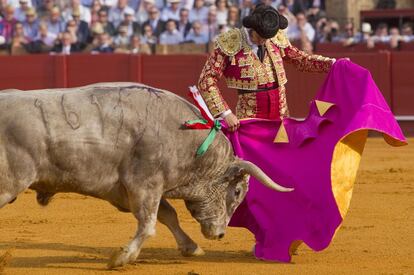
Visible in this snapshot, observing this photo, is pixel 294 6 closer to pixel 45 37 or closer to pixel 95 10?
pixel 95 10

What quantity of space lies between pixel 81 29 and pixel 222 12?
5.97 feet

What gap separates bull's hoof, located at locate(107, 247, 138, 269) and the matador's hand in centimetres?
86

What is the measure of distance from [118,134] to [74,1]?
9.14 m

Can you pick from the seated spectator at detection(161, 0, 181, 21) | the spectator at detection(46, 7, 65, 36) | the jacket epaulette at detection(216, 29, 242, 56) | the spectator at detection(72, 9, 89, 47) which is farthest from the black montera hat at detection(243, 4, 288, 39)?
the spectator at detection(46, 7, 65, 36)

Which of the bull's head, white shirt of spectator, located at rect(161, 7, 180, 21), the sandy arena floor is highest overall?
white shirt of spectator, located at rect(161, 7, 180, 21)

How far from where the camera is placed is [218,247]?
6.55m

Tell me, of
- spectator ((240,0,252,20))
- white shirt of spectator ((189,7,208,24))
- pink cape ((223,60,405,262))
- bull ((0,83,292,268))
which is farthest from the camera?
spectator ((240,0,252,20))

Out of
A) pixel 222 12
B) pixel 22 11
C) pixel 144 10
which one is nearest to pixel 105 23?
pixel 144 10

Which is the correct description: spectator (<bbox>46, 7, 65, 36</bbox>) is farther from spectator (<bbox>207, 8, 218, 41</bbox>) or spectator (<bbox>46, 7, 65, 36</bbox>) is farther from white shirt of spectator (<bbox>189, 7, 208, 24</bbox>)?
spectator (<bbox>207, 8, 218, 41</bbox>)

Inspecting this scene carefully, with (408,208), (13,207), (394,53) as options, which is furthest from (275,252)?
(394,53)

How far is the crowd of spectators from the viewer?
14.2 metres

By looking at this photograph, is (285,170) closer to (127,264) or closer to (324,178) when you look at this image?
(324,178)

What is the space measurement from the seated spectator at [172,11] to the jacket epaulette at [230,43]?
814cm

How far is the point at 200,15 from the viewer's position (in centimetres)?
1414
